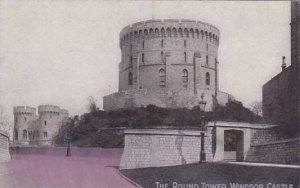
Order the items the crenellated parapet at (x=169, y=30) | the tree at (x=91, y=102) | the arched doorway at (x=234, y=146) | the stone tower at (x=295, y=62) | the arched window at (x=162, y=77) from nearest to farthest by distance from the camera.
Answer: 1. the arched doorway at (x=234, y=146)
2. the stone tower at (x=295, y=62)
3. the tree at (x=91, y=102)
4. the crenellated parapet at (x=169, y=30)
5. the arched window at (x=162, y=77)

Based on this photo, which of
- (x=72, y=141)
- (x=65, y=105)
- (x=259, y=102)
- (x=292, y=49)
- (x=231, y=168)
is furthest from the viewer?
(x=72, y=141)

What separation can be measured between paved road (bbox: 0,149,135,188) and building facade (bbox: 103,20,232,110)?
9.67 m

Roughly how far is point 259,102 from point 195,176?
2.96 metres

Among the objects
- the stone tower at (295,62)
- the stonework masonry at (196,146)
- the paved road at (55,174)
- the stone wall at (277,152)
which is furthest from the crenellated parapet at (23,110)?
the stone tower at (295,62)

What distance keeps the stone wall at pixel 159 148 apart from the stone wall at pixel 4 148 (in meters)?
1.51

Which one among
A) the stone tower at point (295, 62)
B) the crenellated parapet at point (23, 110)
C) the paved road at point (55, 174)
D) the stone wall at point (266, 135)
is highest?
the stone tower at point (295, 62)

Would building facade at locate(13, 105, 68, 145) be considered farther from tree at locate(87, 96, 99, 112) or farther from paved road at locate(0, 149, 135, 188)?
paved road at locate(0, 149, 135, 188)

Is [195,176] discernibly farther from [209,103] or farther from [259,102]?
[209,103]

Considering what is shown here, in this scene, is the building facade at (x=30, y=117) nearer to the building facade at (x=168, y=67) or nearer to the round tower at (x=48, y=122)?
the round tower at (x=48, y=122)

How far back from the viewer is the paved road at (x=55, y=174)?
6.70 metres

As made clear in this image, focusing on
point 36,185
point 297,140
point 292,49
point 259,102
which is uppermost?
point 292,49

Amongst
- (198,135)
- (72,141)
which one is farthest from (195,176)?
(72,141)

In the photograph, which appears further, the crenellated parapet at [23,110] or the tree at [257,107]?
the tree at [257,107]

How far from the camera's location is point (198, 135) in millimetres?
8102
